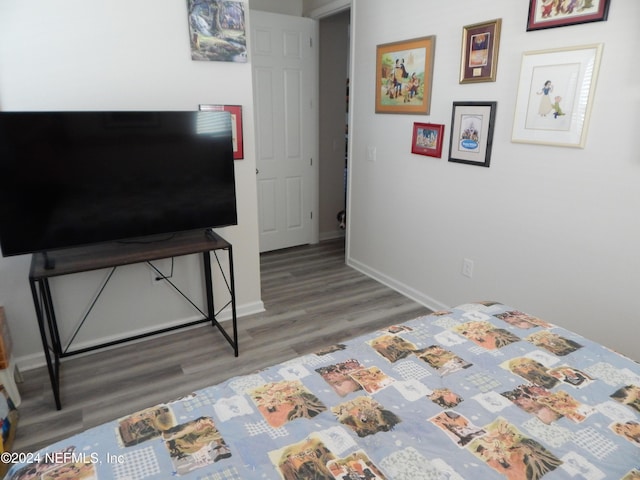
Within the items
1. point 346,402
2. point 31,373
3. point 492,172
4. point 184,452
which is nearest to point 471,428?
point 346,402

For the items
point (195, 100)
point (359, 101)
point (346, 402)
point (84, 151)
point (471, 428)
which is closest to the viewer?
point (471, 428)

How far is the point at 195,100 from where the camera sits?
263 cm

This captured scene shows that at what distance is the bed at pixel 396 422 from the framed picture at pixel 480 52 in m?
1.72

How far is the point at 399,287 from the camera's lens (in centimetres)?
362

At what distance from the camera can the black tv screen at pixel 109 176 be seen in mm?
1991

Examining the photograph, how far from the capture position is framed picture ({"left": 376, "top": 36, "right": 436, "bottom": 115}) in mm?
3023

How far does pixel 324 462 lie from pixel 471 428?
44 cm

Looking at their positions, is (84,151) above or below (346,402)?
above

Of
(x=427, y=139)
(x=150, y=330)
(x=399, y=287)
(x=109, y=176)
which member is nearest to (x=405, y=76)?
(x=427, y=139)

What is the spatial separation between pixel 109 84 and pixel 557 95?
2428 millimetres

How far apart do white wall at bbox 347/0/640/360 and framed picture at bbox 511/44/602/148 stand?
0.04 metres

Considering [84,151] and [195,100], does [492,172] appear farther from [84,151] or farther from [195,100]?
[84,151]

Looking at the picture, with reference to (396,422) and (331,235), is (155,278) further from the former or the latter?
(331,235)

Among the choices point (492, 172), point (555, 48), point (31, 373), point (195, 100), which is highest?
point (555, 48)
